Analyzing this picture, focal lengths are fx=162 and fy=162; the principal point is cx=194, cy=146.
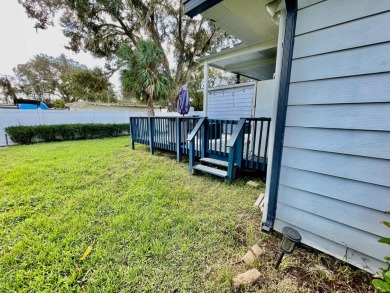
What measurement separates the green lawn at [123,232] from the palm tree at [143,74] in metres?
6.39

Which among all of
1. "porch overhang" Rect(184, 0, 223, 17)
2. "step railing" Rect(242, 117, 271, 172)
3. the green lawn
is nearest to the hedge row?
the green lawn

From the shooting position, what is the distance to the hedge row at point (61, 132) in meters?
7.42

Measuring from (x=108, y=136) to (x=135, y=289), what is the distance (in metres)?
10.8

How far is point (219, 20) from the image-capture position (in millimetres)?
2318

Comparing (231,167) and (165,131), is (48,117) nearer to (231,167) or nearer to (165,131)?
(165,131)

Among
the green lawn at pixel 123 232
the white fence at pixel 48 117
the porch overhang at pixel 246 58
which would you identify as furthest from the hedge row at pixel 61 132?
the porch overhang at pixel 246 58

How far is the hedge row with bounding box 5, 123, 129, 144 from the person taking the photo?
742 centimetres

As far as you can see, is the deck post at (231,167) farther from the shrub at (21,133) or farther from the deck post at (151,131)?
the shrub at (21,133)

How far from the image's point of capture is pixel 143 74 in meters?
8.43

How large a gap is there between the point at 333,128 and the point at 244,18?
2038 mm

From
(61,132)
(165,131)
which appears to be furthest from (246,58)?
(61,132)

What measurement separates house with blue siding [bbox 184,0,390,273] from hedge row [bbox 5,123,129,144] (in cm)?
982

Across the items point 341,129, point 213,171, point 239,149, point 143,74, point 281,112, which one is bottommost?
point 213,171

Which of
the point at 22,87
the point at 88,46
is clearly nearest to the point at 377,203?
the point at 88,46
